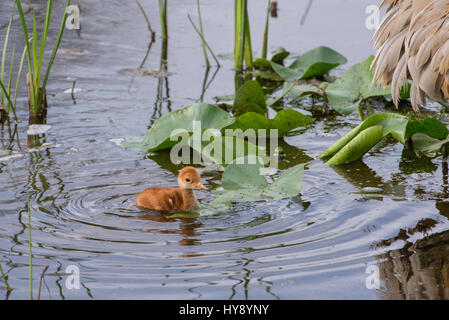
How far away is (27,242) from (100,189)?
0.90 metres

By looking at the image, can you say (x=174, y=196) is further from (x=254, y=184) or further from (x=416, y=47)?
(x=416, y=47)

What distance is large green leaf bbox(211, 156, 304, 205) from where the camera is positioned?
14.0 feet

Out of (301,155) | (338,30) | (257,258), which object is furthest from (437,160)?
(338,30)

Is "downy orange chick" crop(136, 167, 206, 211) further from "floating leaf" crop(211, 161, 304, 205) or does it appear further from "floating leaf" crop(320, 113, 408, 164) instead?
"floating leaf" crop(320, 113, 408, 164)

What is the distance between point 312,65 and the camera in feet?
21.8

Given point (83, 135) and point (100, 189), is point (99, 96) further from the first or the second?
point (100, 189)

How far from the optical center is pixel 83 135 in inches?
222

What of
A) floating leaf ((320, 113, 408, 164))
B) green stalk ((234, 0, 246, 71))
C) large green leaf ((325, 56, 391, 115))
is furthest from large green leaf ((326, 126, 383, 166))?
green stalk ((234, 0, 246, 71))

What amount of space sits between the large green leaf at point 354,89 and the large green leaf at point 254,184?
174 cm

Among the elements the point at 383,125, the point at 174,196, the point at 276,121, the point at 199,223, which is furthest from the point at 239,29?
the point at 199,223

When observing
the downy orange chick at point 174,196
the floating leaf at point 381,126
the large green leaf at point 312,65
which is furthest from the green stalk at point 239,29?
the downy orange chick at point 174,196

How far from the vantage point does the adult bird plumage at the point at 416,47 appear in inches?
176

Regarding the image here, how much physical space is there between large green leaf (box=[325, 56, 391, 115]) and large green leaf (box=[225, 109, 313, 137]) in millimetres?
551

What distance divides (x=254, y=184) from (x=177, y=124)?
1.02m
